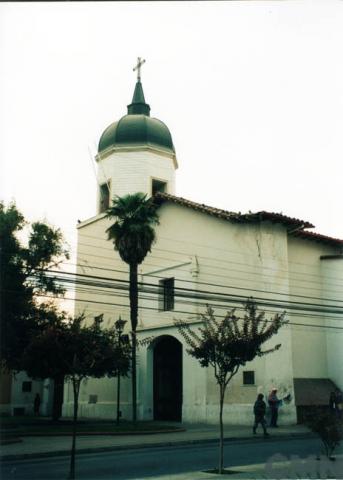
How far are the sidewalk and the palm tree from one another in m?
5.84

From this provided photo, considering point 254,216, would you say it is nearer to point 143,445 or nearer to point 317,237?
point 317,237

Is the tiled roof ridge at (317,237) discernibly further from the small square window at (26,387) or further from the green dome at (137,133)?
the small square window at (26,387)

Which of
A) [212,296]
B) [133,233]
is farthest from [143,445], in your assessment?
[133,233]

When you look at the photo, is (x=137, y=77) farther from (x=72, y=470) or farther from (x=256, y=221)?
(x=72, y=470)

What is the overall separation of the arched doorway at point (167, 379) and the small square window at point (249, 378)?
4.55 meters

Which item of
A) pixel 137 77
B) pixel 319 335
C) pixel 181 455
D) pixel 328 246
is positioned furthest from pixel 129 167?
pixel 181 455

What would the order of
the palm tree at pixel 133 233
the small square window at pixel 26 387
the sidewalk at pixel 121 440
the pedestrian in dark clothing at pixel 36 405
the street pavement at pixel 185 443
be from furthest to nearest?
the small square window at pixel 26 387 < the pedestrian in dark clothing at pixel 36 405 < the palm tree at pixel 133 233 < the sidewalk at pixel 121 440 < the street pavement at pixel 185 443

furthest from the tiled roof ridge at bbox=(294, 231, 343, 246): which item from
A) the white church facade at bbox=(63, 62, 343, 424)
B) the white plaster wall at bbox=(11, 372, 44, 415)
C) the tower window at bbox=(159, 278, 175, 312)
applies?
the white plaster wall at bbox=(11, 372, 44, 415)

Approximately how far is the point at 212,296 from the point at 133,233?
15.4 ft

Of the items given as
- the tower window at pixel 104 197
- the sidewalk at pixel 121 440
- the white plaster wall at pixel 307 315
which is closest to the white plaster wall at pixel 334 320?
the white plaster wall at pixel 307 315

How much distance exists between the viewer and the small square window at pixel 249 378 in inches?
979

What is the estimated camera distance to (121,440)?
1895 centimetres

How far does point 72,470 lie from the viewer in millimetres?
10844

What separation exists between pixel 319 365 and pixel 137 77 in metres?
20.5
